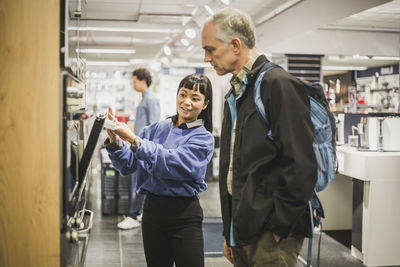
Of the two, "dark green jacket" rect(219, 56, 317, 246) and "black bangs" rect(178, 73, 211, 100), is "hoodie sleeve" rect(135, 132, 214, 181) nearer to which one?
"black bangs" rect(178, 73, 211, 100)

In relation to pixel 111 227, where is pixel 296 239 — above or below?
above

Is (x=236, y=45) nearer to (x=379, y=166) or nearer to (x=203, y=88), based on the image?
(x=203, y=88)

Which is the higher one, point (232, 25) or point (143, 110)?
point (232, 25)

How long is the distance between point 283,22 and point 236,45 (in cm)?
613

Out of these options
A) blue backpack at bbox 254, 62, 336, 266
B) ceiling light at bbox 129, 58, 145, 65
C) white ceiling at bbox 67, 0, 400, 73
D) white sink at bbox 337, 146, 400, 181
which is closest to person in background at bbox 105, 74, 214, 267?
blue backpack at bbox 254, 62, 336, 266

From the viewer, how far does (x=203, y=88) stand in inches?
88.9

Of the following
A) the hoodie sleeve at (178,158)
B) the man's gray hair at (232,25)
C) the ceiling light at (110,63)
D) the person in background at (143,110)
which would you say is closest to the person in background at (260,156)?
the man's gray hair at (232,25)

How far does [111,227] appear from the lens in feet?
16.9

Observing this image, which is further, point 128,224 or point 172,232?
point 128,224

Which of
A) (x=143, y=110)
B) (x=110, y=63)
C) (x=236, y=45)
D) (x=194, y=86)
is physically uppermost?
(x=110, y=63)

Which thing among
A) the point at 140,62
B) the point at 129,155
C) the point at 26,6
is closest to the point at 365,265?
the point at 129,155

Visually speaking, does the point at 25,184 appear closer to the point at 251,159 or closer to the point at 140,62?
the point at 251,159

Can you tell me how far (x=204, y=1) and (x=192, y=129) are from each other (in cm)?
437

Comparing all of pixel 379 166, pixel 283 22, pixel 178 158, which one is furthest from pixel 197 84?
pixel 283 22
